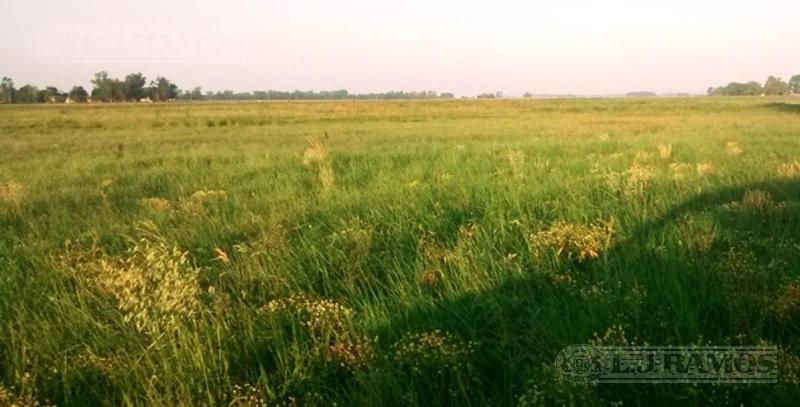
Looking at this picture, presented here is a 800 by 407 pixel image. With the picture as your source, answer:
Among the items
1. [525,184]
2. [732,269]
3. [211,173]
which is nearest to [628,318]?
[732,269]

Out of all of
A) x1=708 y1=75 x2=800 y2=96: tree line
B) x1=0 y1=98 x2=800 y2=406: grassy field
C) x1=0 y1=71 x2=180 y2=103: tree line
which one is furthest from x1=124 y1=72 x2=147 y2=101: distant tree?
x1=708 y1=75 x2=800 y2=96: tree line

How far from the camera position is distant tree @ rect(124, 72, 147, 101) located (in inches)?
4186

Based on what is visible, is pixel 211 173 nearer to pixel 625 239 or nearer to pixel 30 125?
pixel 625 239

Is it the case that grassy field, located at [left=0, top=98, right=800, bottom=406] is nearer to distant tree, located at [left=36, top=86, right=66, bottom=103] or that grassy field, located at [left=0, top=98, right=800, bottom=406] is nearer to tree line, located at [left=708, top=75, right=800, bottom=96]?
distant tree, located at [left=36, top=86, right=66, bottom=103]

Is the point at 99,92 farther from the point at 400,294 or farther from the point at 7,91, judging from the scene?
the point at 400,294

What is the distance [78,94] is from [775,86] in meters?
170

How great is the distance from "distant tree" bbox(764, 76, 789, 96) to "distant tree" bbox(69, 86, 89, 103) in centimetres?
16506

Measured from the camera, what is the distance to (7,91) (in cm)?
9562

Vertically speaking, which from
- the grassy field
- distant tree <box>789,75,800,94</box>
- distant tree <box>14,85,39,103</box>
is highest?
distant tree <box>789,75,800,94</box>

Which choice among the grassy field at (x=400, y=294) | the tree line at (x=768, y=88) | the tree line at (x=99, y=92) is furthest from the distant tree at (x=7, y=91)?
the tree line at (x=768, y=88)

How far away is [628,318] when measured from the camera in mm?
2695

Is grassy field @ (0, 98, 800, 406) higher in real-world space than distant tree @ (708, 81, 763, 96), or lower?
lower

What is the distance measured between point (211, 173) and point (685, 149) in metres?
9.77

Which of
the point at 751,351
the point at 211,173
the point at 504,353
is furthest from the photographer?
the point at 211,173
